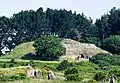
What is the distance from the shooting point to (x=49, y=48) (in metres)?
107

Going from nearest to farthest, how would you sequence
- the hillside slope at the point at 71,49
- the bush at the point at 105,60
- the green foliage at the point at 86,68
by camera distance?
the green foliage at the point at 86,68 → the bush at the point at 105,60 → the hillside slope at the point at 71,49

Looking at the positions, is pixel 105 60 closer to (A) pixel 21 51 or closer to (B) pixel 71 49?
(B) pixel 71 49

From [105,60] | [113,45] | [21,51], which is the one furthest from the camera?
[113,45]

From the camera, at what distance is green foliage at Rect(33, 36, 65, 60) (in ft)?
349

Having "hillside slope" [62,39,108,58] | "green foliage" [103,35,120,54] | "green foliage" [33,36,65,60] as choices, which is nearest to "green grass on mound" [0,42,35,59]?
"green foliage" [33,36,65,60]

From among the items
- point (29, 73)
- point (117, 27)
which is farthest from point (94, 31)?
point (29, 73)

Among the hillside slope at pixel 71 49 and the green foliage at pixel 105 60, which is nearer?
the green foliage at pixel 105 60

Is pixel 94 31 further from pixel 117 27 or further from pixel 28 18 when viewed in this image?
pixel 28 18

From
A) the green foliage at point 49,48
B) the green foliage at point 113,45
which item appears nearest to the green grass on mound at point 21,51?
the green foliage at point 49,48

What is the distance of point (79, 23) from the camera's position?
498 feet

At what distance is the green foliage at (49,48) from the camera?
106m

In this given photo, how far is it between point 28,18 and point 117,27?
30.3 meters

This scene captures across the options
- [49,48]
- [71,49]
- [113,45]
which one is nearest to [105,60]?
[49,48]

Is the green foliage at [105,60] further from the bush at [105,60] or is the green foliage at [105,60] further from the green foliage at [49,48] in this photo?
the green foliage at [49,48]
